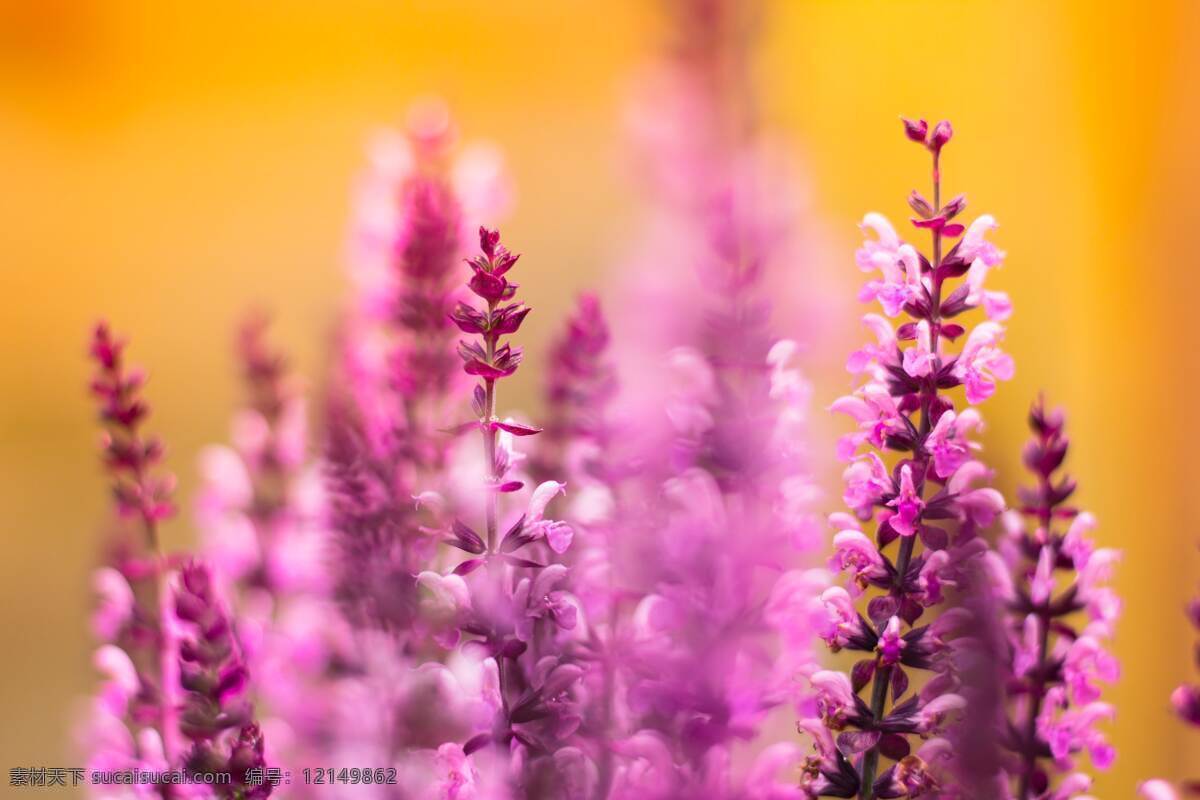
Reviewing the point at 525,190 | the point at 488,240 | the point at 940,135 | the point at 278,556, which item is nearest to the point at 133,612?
the point at 278,556

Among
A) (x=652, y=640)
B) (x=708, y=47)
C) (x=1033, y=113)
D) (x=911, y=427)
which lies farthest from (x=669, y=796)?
(x=1033, y=113)

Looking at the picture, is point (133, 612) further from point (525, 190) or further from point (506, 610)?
point (525, 190)

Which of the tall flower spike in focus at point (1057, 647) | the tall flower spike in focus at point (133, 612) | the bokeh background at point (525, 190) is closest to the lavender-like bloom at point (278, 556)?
the tall flower spike in focus at point (133, 612)

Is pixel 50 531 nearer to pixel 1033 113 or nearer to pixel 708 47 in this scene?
pixel 708 47

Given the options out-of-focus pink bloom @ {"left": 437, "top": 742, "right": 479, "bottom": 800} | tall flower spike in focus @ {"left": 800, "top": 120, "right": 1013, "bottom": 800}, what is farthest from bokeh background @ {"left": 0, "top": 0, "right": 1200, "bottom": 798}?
out-of-focus pink bloom @ {"left": 437, "top": 742, "right": 479, "bottom": 800}

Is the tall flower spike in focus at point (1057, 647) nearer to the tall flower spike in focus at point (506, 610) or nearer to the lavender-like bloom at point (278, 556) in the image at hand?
the tall flower spike in focus at point (506, 610)
